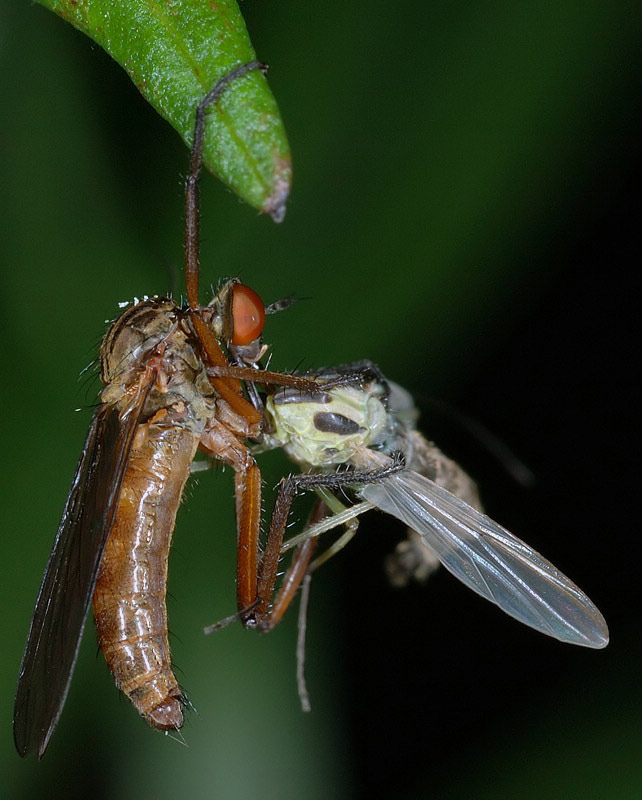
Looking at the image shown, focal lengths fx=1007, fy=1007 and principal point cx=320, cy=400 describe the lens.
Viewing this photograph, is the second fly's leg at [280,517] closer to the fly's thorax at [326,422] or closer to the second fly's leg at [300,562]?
the second fly's leg at [300,562]

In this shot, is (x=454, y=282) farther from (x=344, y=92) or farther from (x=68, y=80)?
(x=68, y=80)

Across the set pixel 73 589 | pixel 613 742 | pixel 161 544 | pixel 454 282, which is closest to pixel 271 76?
pixel 454 282

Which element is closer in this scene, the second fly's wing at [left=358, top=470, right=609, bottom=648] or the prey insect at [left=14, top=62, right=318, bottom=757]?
the prey insect at [left=14, top=62, right=318, bottom=757]

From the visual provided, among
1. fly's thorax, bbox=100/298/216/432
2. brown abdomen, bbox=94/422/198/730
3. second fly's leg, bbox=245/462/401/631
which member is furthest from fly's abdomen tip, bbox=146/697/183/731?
fly's thorax, bbox=100/298/216/432

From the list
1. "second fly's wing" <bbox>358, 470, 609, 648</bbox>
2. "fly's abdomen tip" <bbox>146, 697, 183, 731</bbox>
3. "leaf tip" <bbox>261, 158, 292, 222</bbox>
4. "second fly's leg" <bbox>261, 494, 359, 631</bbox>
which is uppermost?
"leaf tip" <bbox>261, 158, 292, 222</bbox>

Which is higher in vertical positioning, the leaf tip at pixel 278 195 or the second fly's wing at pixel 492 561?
the leaf tip at pixel 278 195

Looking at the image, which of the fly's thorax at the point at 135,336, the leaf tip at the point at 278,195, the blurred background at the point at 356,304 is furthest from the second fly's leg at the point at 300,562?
the leaf tip at the point at 278,195

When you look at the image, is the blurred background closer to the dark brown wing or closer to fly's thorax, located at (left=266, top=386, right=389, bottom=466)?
fly's thorax, located at (left=266, top=386, right=389, bottom=466)
